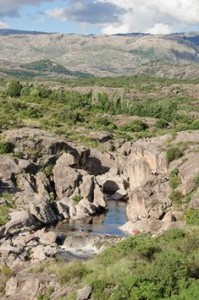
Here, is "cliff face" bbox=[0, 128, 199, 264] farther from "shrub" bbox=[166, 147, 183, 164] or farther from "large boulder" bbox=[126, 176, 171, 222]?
"shrub" bbox=[166, 147, 183, 164]

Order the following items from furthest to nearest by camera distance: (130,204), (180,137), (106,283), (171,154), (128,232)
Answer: (180,137) → (171,154) → (130,204) → (128,232) → (106,283)

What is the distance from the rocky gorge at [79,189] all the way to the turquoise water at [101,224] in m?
1.13

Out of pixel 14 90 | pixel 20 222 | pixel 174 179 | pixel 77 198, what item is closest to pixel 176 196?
pixel 174 179

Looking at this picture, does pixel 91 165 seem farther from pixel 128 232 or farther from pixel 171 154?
pixel 128 232

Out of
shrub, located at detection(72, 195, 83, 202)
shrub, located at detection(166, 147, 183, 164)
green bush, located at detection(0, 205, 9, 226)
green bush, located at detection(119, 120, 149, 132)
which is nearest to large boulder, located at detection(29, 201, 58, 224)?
green bush, located at detection(0, 205, 9, 226)

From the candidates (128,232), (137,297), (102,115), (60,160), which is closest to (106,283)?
(137,297)

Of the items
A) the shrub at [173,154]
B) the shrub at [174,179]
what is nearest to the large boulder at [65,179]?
the shrub at [173,154]

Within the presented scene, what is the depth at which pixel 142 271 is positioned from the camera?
1486 inches

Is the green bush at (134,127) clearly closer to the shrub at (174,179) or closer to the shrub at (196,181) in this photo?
the shrub at (174,179)

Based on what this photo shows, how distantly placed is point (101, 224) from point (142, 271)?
36625 mm

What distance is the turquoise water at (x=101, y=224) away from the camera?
2761 inches

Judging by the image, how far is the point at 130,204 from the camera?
7681 centimetres

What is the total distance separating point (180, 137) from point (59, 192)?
21.5 m

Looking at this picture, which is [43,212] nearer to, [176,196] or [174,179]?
[176,196]
